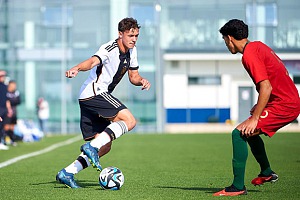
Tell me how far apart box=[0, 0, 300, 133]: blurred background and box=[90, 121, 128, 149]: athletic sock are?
30.8m

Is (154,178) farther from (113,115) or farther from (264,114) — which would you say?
(264,114)

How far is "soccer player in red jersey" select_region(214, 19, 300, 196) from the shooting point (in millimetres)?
8648

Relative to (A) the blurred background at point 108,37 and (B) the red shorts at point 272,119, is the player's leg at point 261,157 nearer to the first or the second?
(B) the red shorts at point 272,119

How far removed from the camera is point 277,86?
885cm

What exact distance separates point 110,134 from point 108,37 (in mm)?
32016

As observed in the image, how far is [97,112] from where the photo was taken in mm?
9992

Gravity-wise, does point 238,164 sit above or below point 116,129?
below

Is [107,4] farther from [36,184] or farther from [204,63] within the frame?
[36,184]

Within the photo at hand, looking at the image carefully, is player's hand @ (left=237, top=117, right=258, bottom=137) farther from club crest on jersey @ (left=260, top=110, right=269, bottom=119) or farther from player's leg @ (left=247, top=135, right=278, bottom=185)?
player's leg @ (left=247, top=135, right=278, bottom=185)

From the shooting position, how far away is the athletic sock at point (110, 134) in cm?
960

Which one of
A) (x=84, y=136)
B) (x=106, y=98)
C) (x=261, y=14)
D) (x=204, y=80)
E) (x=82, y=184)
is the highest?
(x=261, y=14)

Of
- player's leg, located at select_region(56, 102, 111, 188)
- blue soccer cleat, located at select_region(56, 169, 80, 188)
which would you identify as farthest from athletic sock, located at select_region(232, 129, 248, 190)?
blue soccer cleat, located at select_region(56, 169, 80, 188)

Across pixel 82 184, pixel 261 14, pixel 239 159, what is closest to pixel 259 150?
pixel 239 159

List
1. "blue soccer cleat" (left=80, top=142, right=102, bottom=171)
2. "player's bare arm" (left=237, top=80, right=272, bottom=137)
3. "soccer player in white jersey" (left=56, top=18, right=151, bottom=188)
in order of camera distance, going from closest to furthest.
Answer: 1. "player's bare arm" (left=237, top=80, right=272, bottom=137)
2. "blue soccer cleat" (left=80, top=142, right=102, bottom=171)
3. "soccer player in white jersey" (left=56, top=18, right=151, bottom=188)
